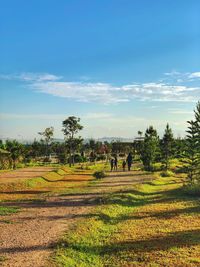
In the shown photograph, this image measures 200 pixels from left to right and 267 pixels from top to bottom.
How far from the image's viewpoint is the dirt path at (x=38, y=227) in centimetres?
878

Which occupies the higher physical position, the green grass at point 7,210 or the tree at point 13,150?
the tree at point 13,150

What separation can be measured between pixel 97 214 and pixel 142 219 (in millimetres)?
1792

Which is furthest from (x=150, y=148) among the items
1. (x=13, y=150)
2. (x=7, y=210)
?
(x=7, y=210)

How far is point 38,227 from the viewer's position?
11742 millimetres

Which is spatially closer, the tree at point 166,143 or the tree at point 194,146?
the tree at point 194,146

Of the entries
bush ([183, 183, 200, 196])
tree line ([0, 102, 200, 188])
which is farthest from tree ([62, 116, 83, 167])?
bush ([183, 183, 200, 196])

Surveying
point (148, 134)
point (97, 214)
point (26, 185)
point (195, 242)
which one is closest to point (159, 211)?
point (97, 214)

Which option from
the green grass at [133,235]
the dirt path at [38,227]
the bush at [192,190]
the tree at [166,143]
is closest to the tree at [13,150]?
the tree at [166,143]

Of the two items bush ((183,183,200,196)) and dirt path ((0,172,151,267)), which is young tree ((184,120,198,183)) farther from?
dirt path ((0,172,151,267))

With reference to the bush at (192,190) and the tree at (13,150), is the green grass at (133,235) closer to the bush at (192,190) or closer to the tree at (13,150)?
the bush at (192,190)

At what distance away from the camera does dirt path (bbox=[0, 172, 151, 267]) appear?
8781 millimetres

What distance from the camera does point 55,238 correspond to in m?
10.4

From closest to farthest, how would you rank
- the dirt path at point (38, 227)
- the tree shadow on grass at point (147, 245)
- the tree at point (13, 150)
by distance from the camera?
the dirt path at point (38, 227) < the tree shadow on grass at point (147, 245) < the tree at point (13, 150)

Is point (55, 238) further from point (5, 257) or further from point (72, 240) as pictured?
point (5, 257)
